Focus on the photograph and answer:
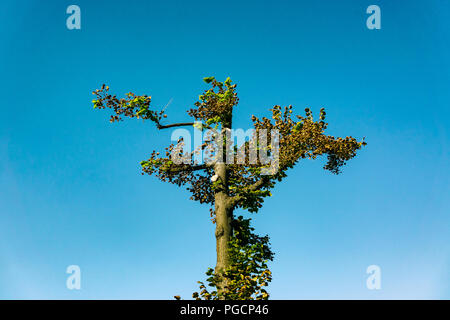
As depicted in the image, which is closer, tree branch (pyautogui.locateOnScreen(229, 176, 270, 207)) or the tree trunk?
the tree trunk

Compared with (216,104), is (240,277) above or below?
below

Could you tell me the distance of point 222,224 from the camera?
1373 cm

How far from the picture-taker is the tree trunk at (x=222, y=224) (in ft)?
42.3

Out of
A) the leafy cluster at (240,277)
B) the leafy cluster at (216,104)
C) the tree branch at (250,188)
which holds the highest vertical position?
Answer: the leafy cluster at (216,104)

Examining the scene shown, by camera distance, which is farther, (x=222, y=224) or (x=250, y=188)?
(x=250, y=188)

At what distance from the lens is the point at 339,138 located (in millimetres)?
14930

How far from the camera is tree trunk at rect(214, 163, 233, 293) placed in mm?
12898

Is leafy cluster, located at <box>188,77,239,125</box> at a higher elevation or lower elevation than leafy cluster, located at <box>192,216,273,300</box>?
higher

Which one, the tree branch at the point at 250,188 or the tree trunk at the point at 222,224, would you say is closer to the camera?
the tree trunk at the point at 222,224

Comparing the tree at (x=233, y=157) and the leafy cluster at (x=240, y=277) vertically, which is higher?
the tree at (x=233, y=157)
